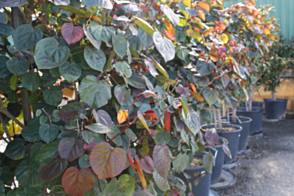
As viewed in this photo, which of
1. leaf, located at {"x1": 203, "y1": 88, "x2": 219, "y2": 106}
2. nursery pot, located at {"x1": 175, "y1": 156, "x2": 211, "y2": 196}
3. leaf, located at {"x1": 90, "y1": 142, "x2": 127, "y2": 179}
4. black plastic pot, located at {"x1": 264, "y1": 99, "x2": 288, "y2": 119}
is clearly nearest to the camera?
leaf, located at {"x1": 90, "y1": 142, "x2": 127, "y2": 179}

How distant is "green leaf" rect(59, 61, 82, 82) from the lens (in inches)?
24.3

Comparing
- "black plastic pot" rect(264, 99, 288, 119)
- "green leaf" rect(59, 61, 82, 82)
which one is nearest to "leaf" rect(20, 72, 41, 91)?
"green leaf" rect(59, 61, 82, 82)

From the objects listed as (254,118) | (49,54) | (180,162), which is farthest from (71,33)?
(254,118)

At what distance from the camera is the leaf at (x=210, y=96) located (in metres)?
1.17

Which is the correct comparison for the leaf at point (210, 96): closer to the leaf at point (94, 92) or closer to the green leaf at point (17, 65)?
the leaf at point (94, 92)

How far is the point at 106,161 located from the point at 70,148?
0.12m

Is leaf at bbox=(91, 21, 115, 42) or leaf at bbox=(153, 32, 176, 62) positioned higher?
leaf at bbox=(91, 21, 115, 42)

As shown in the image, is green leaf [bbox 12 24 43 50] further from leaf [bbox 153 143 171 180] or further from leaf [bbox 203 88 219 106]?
leaf [bbox 203 88 219 106]

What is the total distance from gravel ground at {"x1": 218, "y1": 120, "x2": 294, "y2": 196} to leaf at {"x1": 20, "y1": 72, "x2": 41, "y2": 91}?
6.07 feet

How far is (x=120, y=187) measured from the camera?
57 centimetres

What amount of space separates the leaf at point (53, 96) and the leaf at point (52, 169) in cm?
21

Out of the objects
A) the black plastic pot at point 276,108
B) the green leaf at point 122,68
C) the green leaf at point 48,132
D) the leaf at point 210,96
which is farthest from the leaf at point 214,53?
the black plastic pot at point 276,108

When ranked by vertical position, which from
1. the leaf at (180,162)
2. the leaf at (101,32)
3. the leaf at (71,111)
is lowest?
the leaf at (180,162)

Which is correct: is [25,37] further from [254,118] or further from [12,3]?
[254,118]
